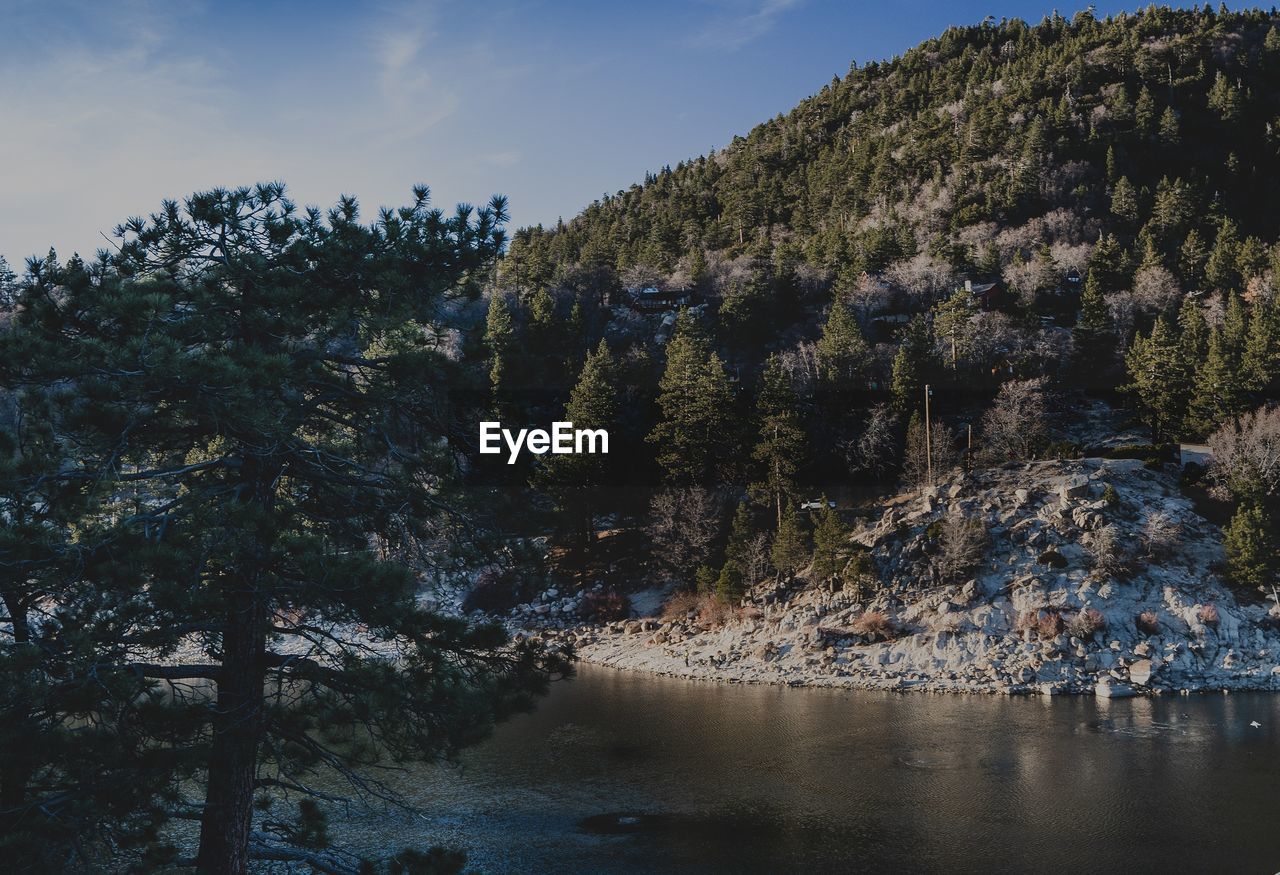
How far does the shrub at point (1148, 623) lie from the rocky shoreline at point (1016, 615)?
5cm

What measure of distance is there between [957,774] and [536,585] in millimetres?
15472

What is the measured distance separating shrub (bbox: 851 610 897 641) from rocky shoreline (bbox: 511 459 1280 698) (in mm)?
57

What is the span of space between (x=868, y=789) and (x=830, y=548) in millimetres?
18384

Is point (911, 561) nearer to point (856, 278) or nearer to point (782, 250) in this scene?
point (856, 278)

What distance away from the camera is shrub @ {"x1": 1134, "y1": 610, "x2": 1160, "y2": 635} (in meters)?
33.8

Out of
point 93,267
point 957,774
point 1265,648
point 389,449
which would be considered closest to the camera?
point 93,267

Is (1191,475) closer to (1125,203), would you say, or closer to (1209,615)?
(1209,615)

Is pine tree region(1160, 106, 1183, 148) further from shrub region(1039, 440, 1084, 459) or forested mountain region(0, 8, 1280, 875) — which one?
shrub region(1039, 440, 1084, 459)

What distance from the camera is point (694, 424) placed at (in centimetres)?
4709

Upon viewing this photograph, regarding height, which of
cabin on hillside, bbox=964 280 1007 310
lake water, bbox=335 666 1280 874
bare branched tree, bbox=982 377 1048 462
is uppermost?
cabin on hillside, bbox=964 280 1007 310

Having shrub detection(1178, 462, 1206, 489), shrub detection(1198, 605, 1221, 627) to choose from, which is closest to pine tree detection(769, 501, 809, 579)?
shrub detection(1198, 605, 1221, 627)

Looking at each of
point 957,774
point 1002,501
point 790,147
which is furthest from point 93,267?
point 790,147

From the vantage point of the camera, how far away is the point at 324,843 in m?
11.8

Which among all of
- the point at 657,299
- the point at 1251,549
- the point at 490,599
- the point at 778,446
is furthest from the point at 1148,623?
the point at 657,299
